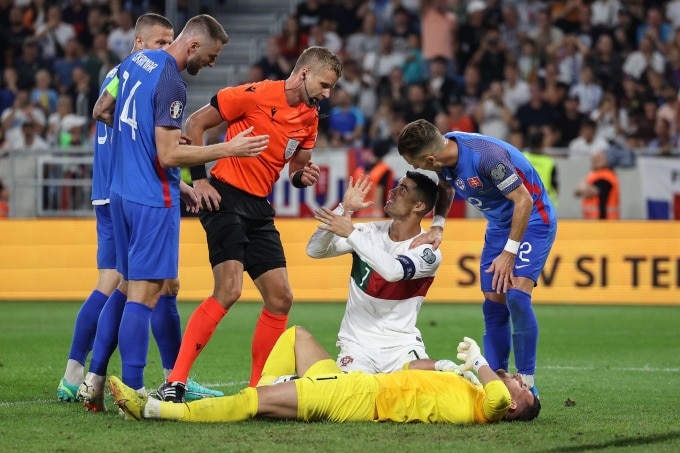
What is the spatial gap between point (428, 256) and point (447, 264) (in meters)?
8.03

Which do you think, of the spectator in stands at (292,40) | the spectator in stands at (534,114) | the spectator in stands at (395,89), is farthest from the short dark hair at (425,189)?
the spectator in stands at (292,40)

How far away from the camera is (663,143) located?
17.8 metres

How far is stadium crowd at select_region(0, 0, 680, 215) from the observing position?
62.0ft

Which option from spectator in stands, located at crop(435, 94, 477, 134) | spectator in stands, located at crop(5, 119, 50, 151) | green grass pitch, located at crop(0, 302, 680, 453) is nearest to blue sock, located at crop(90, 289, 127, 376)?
green grass pitch, located at crop(0, 302, 680, 453)

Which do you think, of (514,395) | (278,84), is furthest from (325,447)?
(278,84)

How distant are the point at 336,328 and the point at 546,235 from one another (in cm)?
472

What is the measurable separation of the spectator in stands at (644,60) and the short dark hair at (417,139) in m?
13.1

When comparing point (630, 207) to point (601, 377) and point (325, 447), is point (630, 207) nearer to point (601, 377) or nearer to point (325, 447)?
point (601, 377)

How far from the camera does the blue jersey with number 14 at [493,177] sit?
24.5ft

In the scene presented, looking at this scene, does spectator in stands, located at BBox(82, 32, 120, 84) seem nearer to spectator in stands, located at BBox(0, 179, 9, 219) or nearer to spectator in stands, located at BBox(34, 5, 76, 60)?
spectator in stands, located at BBox(34, 5, 76, 60)

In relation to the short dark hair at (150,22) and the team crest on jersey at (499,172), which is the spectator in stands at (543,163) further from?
the short dark hair at (150,22)

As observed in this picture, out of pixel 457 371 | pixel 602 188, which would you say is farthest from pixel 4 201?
pixel 457 371

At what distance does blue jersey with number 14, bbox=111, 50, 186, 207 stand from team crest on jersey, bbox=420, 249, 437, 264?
1.57m

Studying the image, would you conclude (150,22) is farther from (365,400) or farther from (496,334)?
(496,334)
